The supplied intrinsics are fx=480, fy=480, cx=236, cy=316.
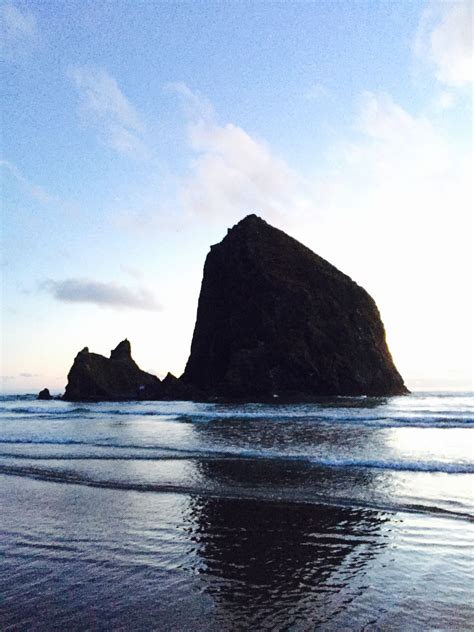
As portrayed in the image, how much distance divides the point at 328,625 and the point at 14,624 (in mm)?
2816

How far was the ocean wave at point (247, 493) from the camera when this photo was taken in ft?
29.1

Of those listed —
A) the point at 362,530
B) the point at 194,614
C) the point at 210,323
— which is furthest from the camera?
the point at 210,323

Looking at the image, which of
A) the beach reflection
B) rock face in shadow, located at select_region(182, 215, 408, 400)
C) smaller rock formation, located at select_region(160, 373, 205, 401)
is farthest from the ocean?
rock face in shadow, located at select_region(182, 215, 408, 400)

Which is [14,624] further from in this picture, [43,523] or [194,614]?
[43,523]

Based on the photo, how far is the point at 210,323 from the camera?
101250 mm

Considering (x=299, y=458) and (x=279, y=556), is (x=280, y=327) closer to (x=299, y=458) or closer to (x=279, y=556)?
(x=299, y=458)

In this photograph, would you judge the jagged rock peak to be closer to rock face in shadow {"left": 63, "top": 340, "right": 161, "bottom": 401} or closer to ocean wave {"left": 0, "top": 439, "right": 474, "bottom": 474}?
rock face in shadow {"left": 63, "top": 340, "right": 161, "bottom": 401}

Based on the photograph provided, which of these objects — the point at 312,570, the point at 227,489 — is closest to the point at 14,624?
the point at 312,570

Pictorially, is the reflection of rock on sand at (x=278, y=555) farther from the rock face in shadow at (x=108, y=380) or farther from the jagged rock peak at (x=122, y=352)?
the jagged rock peak at (x=122, y=352)

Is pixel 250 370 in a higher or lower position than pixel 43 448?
higher

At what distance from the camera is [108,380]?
8881 centimetres

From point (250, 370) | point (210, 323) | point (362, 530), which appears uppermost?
point (210, 323)

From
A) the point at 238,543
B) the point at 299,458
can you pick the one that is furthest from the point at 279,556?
the point at 299,458

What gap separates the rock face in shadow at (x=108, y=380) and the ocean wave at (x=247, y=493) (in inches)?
2685
